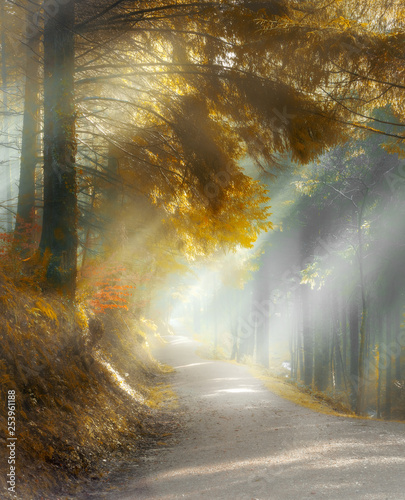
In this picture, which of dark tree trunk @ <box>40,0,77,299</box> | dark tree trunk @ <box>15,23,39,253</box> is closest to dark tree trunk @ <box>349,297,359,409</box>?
dark tree trunk @ <box>40,0,77,299</box>

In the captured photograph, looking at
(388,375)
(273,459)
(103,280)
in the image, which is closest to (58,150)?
(103,280)

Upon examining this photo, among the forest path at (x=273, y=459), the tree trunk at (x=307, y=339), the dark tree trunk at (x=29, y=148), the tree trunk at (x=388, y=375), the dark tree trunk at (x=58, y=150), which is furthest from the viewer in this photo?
the tree trunk at (x=307, y=339)

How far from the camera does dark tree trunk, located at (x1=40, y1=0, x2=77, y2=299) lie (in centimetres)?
679

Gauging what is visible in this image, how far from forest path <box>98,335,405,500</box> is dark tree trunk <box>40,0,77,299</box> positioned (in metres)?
3.63

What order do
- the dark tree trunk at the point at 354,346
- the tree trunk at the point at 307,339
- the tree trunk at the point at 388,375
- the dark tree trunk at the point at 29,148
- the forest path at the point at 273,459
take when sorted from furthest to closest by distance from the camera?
the tree trunk at the point at 307,339
the dark tree trunk at the point at 354,346
the tree trunk at the point at 388,375
the dark tree trunk at the point at 29,148
the forest path at the point at 273,459

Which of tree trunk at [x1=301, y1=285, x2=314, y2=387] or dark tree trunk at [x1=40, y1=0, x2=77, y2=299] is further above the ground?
dark tree trunk at [x1=40, y1=0, x2=77, y2=299]

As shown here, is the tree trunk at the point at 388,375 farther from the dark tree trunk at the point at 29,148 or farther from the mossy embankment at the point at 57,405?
the dark tree trunk at the point at 29,148

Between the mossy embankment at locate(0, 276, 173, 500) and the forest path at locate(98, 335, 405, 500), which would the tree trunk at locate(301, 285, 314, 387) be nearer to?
the forest path at locate(98, 335, 405, 500)

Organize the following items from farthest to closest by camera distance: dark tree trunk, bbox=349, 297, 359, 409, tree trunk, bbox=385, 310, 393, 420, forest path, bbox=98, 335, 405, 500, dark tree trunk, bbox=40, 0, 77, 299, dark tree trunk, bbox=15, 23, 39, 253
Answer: dark tree trunk, bbox=349, 297, 359, 409, tree trunk, bbox=385, 310, 393, 420, dark tree trunk, bbox=15, 23, 39, 253, dark tree trunk, bbox=40, 0, 77, 299, forest path, bbox=98, 335, 405, 500

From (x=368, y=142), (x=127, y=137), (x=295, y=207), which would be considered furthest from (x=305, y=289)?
(x=127, y=137)

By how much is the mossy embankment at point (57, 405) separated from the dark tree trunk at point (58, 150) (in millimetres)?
859

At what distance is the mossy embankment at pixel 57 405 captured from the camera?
4.03m

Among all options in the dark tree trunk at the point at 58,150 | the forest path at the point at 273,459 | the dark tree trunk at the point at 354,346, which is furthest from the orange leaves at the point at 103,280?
the dark tree trunk at the point at 354,346

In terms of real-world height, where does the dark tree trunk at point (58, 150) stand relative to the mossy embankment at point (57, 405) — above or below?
above
